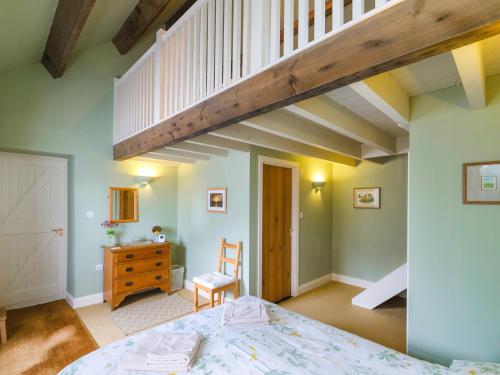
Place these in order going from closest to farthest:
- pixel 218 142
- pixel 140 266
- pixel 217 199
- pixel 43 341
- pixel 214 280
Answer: pixel 43 341 < pixel 218 142 < pixel 214 280 < pixel 140 266 < pixel 217 199

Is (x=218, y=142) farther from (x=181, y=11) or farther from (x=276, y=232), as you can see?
(x=181, y=11)

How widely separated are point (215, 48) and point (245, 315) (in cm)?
207

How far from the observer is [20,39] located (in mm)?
2621

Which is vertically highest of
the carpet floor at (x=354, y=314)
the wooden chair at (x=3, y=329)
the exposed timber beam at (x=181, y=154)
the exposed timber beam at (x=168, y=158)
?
the exposed timber beam at (x=181, y=154)

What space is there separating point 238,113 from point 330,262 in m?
3.92

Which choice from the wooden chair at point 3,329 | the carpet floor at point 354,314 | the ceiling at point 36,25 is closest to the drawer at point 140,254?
the wooden chair at point 3,329

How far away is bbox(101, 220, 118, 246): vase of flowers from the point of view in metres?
3.69

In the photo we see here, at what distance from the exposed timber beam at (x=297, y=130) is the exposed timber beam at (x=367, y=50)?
0.43m

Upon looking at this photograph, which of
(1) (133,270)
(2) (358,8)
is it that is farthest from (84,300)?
(2) (358,8)

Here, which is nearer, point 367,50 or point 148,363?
point 367,50

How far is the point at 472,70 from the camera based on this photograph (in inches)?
53.3

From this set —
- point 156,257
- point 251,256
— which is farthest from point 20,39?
point 251,256

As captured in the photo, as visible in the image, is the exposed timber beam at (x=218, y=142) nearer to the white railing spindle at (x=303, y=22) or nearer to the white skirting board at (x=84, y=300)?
the white railing spindle at (x=303, y=22)

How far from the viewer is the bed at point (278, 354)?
54.4 inches
